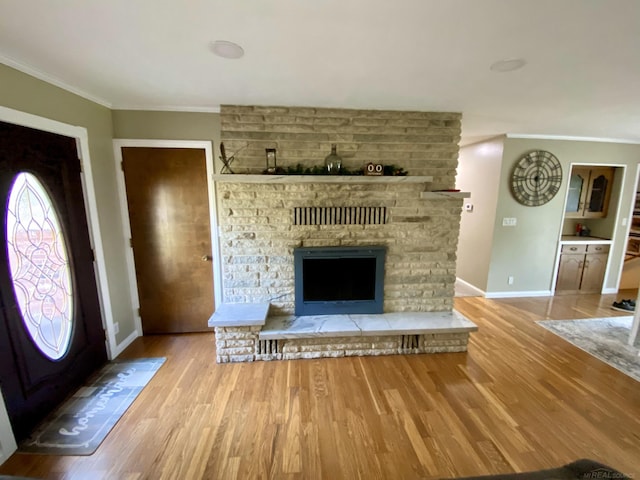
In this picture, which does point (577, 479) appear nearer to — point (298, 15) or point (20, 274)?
point (298, 15)

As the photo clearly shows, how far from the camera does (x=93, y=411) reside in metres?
2.05

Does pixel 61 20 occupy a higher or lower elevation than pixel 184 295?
higher

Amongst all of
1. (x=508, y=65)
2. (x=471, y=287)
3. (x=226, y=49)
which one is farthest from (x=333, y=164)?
(x=471, y=287)

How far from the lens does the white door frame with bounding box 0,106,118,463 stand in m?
1.68

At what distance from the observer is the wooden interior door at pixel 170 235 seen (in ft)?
9.40

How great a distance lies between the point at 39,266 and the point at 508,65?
11.6 ft

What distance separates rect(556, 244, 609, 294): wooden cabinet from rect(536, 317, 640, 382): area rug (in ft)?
2.93

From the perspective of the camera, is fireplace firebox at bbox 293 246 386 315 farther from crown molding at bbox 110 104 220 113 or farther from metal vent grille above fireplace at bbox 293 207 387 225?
crown molding at bbox 110 104 220 113

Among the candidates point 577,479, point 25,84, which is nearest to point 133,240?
point 25,84

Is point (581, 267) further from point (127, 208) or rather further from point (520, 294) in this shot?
point (127, 208)

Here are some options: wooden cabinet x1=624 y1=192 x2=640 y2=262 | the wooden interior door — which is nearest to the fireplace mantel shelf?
the wooden interior door

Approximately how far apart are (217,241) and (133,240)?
2.94 ft

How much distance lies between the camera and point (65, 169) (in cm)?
221

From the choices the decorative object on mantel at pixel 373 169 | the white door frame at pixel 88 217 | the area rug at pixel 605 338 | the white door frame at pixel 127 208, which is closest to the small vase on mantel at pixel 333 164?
the decorative object on mantel at pixel 373 169
